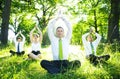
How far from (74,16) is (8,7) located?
863 inches

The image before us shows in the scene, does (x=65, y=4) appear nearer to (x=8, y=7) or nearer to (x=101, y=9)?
(x=101, y=9)

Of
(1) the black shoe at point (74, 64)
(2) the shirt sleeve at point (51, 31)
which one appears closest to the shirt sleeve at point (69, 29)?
(2) the shirt sleeve at point (51, 31)

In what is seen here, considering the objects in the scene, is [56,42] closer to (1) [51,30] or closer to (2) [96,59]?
(1) [51,30]

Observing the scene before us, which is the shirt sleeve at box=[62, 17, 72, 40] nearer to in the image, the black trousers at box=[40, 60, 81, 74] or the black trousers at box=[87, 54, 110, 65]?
the black trousers at box=[40, 60, 81, 74]

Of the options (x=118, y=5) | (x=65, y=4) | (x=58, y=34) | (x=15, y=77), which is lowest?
(x=15, y=77)

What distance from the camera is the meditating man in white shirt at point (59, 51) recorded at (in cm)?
876

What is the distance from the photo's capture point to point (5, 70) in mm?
8703

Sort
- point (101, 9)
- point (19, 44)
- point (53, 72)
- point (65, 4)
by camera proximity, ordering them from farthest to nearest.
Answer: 1. point (65, 4)
2. point (101, 9)
3. point (19, 44)
4. point (53, 72)

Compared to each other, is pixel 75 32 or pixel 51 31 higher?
pixel 75 32

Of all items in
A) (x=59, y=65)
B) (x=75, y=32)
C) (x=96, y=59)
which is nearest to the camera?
(x=59, y=65)

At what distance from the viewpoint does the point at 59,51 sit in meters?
9.05

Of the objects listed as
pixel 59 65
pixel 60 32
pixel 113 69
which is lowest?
pixel 113 69

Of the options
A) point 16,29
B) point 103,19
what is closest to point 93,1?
point 103,19

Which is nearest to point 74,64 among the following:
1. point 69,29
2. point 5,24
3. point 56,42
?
point 56,42
